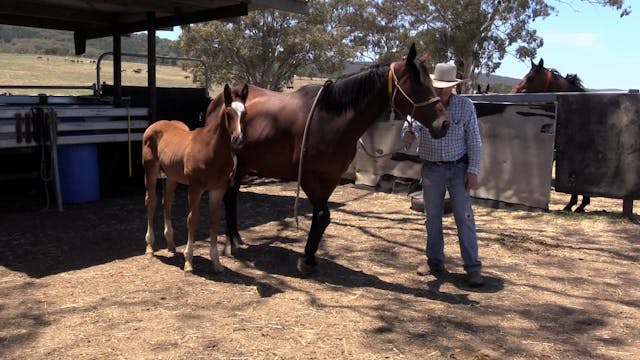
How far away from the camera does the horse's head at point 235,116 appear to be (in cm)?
428

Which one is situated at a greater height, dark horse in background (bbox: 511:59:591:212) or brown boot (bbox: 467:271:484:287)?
dark horse in background (bbox: 511:59:591:212)

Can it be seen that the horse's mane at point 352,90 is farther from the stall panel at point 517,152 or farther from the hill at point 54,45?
the hill at point 54,45

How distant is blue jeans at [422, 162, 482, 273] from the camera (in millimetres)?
4770

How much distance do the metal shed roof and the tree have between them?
10800mm

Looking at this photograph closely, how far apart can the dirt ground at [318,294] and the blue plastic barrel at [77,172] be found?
0.65m

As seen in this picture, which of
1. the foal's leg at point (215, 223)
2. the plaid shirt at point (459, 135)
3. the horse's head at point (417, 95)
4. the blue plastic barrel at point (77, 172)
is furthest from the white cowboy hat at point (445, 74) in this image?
the blue plastic barrel at point (77, 172)

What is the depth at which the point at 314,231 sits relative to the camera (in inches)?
196

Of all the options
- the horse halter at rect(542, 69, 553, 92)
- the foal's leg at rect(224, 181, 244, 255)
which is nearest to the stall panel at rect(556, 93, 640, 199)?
the horse halter at rect(542, 69, 553, 92)

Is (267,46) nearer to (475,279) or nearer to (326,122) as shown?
(326,122)

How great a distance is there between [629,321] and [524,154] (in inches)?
162

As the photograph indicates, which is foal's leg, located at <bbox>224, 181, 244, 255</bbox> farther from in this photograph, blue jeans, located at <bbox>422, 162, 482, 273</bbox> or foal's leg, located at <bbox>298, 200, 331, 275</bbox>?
blue jeans, located at <bbox>422, 162, 482, 273</bbox>

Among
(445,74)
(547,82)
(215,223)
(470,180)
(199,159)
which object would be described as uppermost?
(547,82)

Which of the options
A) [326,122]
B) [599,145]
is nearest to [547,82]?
[599,145]

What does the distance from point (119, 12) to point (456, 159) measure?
7057mm
